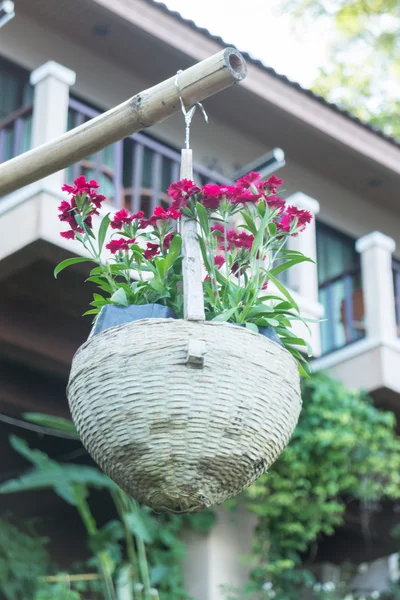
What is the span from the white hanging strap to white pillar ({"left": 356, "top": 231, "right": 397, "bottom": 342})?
214 inches

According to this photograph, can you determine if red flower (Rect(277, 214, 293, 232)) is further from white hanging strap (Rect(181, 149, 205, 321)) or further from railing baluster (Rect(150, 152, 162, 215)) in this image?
railing baluster (Rect(150, 152, 162, 215))

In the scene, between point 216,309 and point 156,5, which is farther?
point 156,5

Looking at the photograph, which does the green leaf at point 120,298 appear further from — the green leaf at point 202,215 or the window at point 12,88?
the window at point 12,88

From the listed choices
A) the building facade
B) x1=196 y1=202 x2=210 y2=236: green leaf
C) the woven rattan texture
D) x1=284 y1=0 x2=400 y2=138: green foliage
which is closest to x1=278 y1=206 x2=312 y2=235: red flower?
x1=196 y1=202 x2=210 y2=236: green leaf

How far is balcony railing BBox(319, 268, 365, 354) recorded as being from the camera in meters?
9.31

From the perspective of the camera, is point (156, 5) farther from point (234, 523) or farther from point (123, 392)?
point (123, 392)

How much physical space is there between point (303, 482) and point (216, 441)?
16.3 ft

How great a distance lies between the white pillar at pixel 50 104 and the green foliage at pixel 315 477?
2562 millimetres

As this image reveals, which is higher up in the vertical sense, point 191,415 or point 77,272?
point 77,272

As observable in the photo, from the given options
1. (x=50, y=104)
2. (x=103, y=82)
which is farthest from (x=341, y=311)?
(x=50, y=104)

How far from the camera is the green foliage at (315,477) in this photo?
26.0 feet

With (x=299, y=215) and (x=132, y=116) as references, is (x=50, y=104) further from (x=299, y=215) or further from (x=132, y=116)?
(x=132, y=116)

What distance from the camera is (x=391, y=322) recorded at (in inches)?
345

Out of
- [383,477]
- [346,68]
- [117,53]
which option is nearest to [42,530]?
[383,477]
